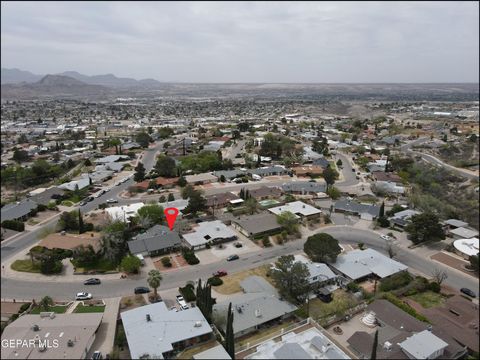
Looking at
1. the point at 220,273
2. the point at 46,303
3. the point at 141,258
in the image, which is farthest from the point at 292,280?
the point at 46,303

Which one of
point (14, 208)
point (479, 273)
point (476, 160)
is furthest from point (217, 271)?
point (476, 160)

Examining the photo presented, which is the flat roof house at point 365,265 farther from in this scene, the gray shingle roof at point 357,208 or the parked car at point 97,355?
the parked car at point 97,355

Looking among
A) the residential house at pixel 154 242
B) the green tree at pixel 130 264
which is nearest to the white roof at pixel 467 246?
the residential house at pixel 154 242

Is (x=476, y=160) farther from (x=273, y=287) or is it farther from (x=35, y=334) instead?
(x=35, y=334)

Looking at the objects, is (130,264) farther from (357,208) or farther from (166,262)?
(357,208)

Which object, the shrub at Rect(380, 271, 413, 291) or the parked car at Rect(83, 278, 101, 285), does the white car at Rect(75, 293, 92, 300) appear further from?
the shrub at Rect(380, 271, 413, 291)

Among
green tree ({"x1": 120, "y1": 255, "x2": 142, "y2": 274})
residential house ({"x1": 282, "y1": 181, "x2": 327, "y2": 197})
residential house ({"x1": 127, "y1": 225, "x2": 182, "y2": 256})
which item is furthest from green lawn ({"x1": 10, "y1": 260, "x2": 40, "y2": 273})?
residential house ({"x1": 282, "y1": 181, "x2": 327, "y2": 197})
